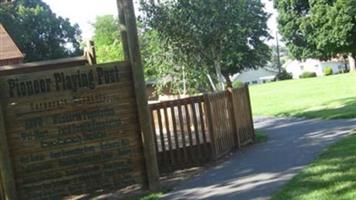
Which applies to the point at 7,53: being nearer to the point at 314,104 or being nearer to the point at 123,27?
the point at 314,104

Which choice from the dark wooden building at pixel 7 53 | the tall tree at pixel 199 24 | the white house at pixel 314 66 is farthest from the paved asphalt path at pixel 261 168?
the white house at pixel 314 66

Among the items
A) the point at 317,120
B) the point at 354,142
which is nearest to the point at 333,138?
the point at 354,142

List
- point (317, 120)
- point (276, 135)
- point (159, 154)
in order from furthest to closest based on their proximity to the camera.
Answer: point (317, 120) → point (276, 135) → point (159, 154)

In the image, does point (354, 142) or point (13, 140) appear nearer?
point (13, 140)

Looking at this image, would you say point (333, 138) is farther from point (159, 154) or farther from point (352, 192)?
point (352, 192)

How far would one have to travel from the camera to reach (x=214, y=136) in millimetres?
12102

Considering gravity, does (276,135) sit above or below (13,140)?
below

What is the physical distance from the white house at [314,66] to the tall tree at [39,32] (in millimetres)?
54457

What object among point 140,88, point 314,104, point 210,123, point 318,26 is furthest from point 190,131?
point 318,26

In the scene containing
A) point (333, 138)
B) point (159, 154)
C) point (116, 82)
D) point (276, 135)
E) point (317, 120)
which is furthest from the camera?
point (317, 120)

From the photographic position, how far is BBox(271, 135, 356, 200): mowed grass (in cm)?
734

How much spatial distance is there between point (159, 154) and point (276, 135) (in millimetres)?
5030

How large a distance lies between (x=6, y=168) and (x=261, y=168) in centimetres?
416

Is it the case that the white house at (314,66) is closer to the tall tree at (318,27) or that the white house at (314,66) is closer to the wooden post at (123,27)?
the tall tree at (318,27)
